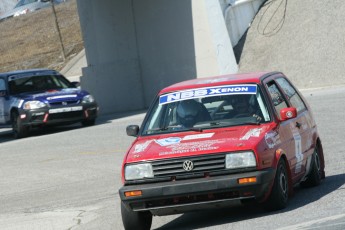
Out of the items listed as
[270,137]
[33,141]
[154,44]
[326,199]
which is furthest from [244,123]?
[154,44]

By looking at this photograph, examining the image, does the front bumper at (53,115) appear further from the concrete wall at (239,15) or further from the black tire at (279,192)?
the black tire at (279,192)

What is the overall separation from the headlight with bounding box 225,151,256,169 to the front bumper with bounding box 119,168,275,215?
0.09m

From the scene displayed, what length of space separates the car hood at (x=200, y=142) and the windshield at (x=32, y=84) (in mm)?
14970

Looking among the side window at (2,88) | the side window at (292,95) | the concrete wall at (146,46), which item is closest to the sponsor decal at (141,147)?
the side window at (292,95)

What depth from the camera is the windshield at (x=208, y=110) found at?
989cm

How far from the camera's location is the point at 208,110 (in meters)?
10.1

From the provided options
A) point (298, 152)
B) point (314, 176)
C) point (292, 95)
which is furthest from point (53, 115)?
point (298, 152)

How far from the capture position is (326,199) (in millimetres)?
9820

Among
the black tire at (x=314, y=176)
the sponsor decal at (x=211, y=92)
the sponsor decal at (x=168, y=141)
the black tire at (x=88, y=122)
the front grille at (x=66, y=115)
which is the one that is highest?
the sponsor decal at (x=211, y=92)

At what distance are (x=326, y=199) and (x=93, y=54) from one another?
21.9m

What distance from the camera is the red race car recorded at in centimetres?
893

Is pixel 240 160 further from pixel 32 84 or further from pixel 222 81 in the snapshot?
pixel 32 84

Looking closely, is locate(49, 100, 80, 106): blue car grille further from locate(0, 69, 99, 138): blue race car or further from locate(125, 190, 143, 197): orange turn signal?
locate(125, 190, 143, 197): orange turn signal

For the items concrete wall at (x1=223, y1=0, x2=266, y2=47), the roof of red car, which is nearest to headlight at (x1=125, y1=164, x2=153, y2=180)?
the roof of red car
